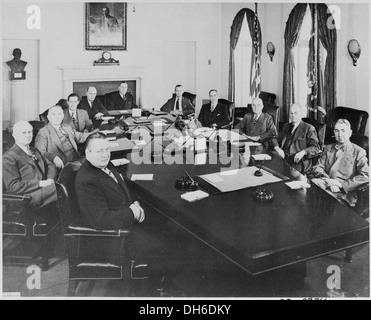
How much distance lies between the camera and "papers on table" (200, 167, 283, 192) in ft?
8.77

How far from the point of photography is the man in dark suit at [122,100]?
4.51 metres

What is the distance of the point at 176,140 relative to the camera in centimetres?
374

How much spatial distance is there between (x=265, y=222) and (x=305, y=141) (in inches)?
67.1

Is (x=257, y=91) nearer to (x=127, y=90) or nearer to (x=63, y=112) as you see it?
(x=127, y=90)

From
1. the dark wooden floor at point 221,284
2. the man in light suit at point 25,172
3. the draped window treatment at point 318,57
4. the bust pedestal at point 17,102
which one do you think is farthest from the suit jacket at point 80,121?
the draped window treatment at point 318,57

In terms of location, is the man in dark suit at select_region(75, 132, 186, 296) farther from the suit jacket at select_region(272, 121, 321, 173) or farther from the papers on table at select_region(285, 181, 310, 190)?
the suit jacket at select_region(272, 121, 321, 173)

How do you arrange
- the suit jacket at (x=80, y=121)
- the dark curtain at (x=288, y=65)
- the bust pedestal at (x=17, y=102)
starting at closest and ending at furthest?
the bust pedestal at (x=17, y=102) → the suit jacket at (x=80, y=121) → the dark curtain at (x=288, y=65)

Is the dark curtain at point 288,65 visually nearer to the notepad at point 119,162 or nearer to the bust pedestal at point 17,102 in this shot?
the notepad at point 119,162

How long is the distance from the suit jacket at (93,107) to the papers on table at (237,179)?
1697 millimetres

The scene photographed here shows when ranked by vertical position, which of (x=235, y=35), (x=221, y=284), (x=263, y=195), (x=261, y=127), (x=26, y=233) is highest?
(x=235, y=35)

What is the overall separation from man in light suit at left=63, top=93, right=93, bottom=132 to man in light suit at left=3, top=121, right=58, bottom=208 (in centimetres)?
76

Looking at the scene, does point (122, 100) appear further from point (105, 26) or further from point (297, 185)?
point (297, 185)

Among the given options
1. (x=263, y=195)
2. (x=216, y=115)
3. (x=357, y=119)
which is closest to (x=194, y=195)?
(x=263, y=195)

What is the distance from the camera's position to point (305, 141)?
146 inches
